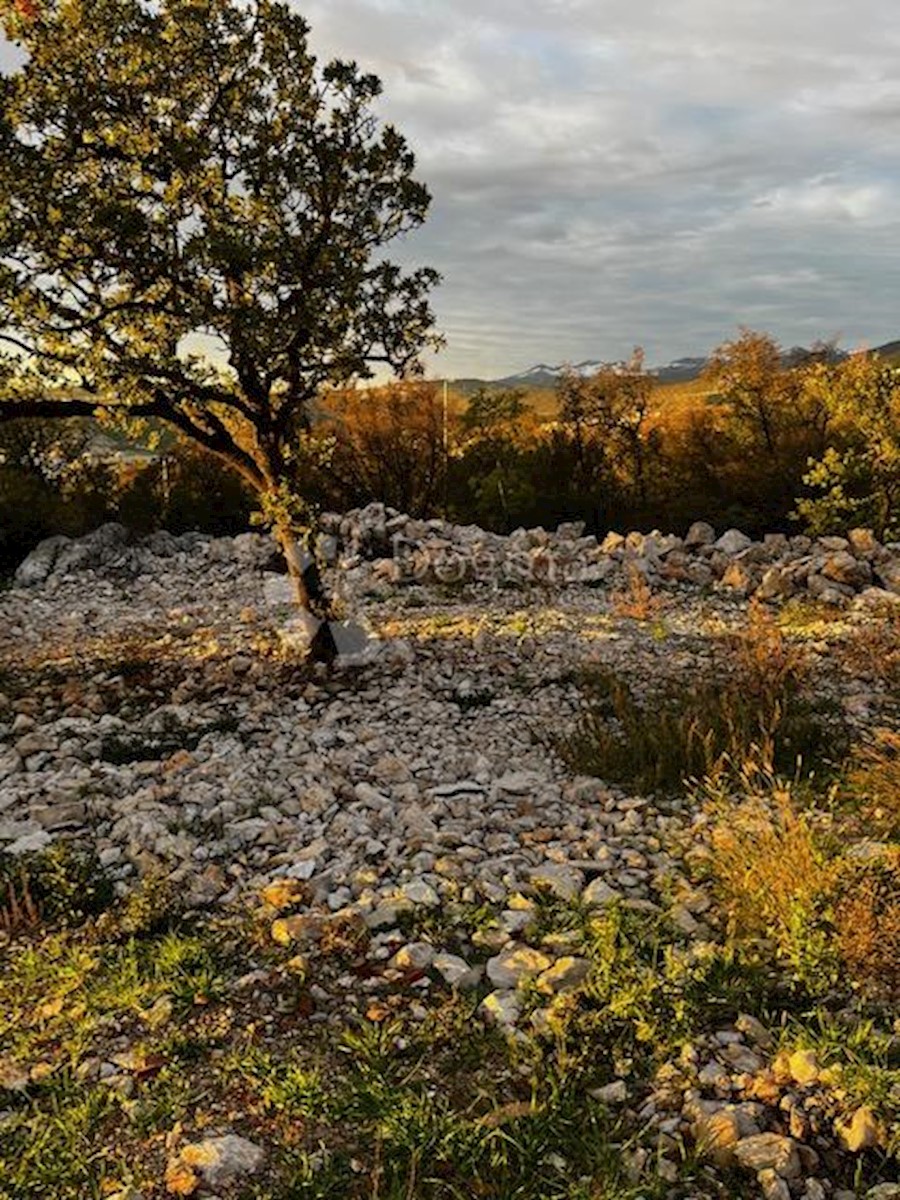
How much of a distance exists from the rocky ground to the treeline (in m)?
5.57

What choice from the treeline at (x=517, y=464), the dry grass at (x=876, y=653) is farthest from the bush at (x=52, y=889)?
the treeline at (x=517, y=464)

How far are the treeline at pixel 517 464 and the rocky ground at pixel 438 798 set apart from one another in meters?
5.57

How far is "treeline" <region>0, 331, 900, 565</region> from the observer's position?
83.3ft

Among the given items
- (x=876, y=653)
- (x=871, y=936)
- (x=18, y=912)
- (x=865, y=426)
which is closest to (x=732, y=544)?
(x=865, y=426)

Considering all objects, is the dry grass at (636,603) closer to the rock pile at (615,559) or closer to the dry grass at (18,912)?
the rock pile at (615,559)

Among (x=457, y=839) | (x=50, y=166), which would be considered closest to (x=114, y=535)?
(x=50, y=166)

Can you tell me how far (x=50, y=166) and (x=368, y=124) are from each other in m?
4.25

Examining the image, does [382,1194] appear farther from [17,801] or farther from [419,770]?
[17,801]

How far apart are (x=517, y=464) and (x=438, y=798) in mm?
18994

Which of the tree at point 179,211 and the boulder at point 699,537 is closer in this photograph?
the tree at point 179,211

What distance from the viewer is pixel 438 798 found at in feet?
30.5

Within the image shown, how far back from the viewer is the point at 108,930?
704 cm

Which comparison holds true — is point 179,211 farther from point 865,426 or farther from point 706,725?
point 865,426

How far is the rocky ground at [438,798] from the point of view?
16.2 ft
